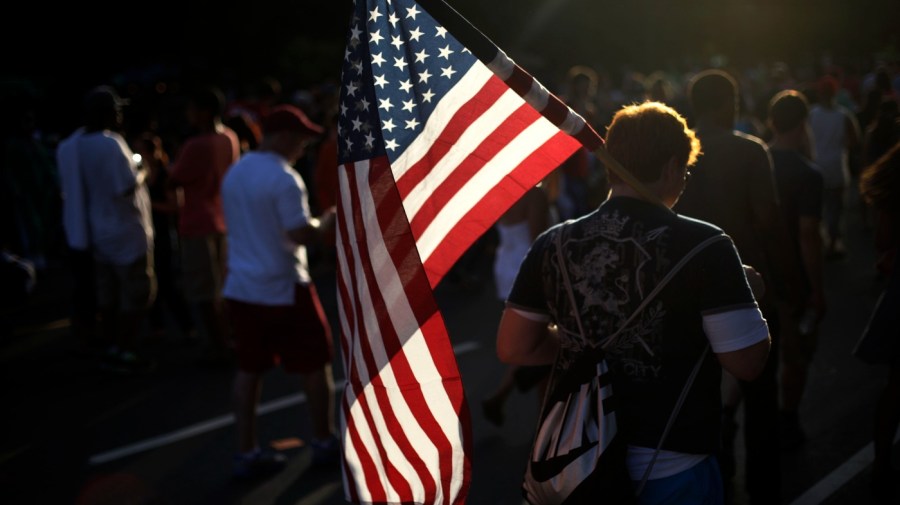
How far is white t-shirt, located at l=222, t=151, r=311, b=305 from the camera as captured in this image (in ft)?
19.0

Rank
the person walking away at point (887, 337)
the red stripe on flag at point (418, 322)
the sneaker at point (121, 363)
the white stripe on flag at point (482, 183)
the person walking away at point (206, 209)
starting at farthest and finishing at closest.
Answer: the sneaker at point (121, 363)
the person walking away at point (206, 209)
the person walking away at point (887, 337)
the white stripe on flag at point (482, 183)
the red stripe on flag at point (418, 322)

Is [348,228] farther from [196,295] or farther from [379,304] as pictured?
[196,295]

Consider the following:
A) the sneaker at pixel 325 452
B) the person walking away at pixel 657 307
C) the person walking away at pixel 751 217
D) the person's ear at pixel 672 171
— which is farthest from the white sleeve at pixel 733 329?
the sneaker at pixel 325 452

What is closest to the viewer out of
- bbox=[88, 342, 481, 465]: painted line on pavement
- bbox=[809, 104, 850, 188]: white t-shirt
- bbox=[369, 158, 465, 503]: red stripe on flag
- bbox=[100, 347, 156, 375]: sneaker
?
bbox=[369, 158, 465, 503]: red stripe on flag

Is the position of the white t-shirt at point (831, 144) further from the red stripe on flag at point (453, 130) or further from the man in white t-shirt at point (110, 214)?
the red stripe on flag at point (453, 130)

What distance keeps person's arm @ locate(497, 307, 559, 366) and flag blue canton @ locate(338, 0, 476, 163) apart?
62 cm

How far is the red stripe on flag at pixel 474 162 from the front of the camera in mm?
3303

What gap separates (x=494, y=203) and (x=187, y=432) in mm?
4286

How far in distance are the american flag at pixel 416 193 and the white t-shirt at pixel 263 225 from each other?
2.48 meters

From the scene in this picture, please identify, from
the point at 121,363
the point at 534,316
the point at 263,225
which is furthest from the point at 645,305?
the point at 121,363

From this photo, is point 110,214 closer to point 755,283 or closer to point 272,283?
point 272,283

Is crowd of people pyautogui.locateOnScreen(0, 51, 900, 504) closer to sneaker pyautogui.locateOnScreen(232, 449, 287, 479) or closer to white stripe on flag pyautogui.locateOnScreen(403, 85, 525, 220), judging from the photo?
sneaker pyautogui.locateOnScreen(232, 449, 287, 479)

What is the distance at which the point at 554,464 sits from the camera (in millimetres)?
3035

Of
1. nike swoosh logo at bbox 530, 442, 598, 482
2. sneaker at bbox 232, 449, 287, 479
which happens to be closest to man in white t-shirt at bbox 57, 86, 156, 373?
sneaker at bbox 232, 449, 287, 479
